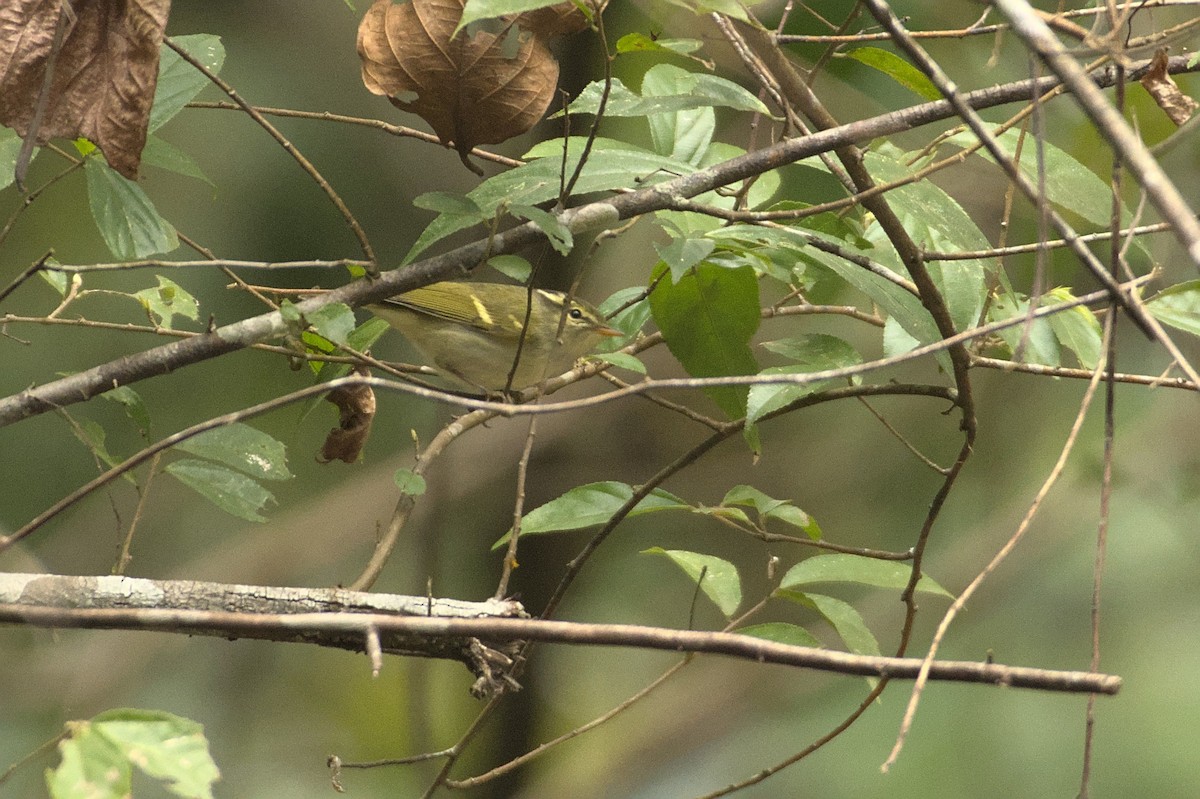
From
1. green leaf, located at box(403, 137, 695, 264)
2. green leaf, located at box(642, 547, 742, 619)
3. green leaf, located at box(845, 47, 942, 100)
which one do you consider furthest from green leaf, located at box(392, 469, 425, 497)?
green leaf, located at box(845, 47, 942, 100)

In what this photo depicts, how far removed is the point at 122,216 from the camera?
6.14 ft

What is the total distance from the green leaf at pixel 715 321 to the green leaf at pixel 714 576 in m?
0.29

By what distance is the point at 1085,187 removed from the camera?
186cm

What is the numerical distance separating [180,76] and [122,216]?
315 millimetres

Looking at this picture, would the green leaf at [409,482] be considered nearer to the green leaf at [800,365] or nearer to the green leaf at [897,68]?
the green leaf at [800,365]

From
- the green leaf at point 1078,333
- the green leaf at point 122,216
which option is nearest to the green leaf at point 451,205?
the green leaf at point 122,216

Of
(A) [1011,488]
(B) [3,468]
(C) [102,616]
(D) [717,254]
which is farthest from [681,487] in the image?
(C) [102,616]

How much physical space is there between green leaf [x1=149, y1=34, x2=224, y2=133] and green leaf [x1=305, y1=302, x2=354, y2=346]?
508mm

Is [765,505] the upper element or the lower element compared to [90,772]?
upper

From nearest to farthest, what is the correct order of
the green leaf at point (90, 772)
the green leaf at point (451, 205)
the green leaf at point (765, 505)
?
the green leaf at point (90, 772) → the green leaf at point (451, 205) → the green leaf at point (765, 505)

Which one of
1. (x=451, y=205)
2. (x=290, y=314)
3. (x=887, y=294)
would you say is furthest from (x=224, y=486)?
(x=887, y=294)

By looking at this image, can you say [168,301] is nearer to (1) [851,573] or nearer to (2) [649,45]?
(2) [649,45]

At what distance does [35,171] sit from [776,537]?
354 centimetres

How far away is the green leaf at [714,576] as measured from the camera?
200 centimetres
